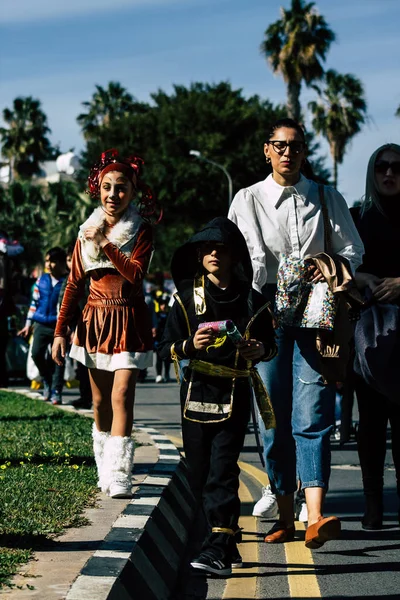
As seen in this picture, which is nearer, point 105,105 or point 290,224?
point 290,224

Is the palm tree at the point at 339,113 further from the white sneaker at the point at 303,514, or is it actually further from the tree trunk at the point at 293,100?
the white sneaker at the point at 303,514

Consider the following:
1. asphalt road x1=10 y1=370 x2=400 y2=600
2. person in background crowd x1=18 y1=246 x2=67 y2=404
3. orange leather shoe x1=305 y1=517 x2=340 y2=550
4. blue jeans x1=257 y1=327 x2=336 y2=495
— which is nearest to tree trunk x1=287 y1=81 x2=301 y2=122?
person in background crowd x1=18 y1=246 x2=67 y2=404

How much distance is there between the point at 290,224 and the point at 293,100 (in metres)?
44.4

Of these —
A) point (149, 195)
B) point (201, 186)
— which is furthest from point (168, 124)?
point (149, 195)

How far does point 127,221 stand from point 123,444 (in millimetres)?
1311

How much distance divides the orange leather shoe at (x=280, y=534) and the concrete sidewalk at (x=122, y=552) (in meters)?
0.46

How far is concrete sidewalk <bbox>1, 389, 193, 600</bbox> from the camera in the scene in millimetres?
4334

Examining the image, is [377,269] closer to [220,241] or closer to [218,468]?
[220,241]

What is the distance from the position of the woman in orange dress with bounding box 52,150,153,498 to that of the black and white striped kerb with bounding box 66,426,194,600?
0.45 meters

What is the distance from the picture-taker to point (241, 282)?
5781 mm

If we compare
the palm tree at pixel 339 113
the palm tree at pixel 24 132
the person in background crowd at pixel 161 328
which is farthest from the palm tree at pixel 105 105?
the person in background crowd at pixel 161 328

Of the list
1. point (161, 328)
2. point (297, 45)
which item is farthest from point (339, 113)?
point (161, 328)

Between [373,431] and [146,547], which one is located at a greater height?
[373,431]

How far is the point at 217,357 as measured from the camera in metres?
5.58
